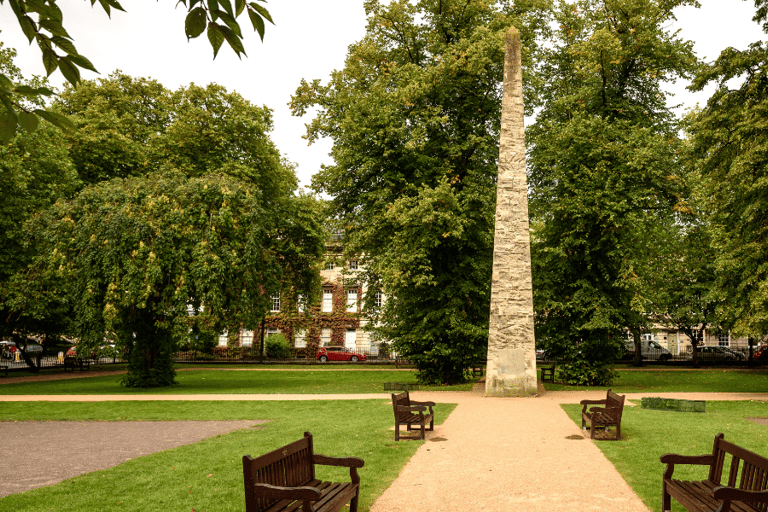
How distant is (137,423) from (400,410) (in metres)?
7.22

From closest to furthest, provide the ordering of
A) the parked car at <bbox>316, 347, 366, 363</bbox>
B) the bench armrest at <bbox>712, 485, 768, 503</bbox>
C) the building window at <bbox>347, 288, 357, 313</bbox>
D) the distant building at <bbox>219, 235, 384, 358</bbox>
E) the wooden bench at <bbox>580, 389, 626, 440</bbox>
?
the bench armrest at <bbox>712, 485, 768, 503</bbox> → the wooden bench at <bbox>580, 389, 626, 440</bbox> → the parked car at <bbox>316, 347, 366, 363</bbox> → the distant building at <bbox>219, 235, 384, 358</bbox> → the building window at <bbox>347, 288, 357, 313</bbox>

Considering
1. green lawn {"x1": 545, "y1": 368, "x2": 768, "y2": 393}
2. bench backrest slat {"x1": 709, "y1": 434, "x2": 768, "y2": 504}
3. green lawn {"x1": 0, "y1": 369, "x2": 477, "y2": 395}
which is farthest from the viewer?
green lawn {"x1": 0, "y1": 369, "x2": 477, "y2": 395}

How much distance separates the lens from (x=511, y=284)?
66.1 ft

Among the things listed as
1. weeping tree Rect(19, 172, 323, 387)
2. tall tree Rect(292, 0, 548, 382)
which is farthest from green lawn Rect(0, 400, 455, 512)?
tall tree Rect(292, 0, 548, 382)

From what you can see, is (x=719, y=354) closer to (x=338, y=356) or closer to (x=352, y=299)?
(x=338, y=356)

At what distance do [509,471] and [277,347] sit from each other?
40.2m

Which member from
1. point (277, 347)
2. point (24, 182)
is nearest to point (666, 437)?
point (24, 182)

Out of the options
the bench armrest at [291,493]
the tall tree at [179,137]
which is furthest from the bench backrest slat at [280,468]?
the tall tree at [179,137]

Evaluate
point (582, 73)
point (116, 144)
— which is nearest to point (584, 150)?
point (582, 73)

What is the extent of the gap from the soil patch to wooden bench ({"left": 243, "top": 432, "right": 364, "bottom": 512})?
438 cm

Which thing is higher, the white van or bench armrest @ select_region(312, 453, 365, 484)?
the white van

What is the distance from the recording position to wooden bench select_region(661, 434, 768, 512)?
16.0 ft

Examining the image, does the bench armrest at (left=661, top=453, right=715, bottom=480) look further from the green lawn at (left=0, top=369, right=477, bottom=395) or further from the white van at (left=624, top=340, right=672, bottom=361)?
the white van at (left=624, top=340, right=672, bottom=361)

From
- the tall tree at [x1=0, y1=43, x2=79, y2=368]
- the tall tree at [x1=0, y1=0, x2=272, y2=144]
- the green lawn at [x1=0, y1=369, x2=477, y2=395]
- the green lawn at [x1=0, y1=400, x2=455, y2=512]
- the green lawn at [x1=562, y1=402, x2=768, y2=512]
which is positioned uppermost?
the tall tree at [x1=0, y1=43, x2=79, y2=368]
